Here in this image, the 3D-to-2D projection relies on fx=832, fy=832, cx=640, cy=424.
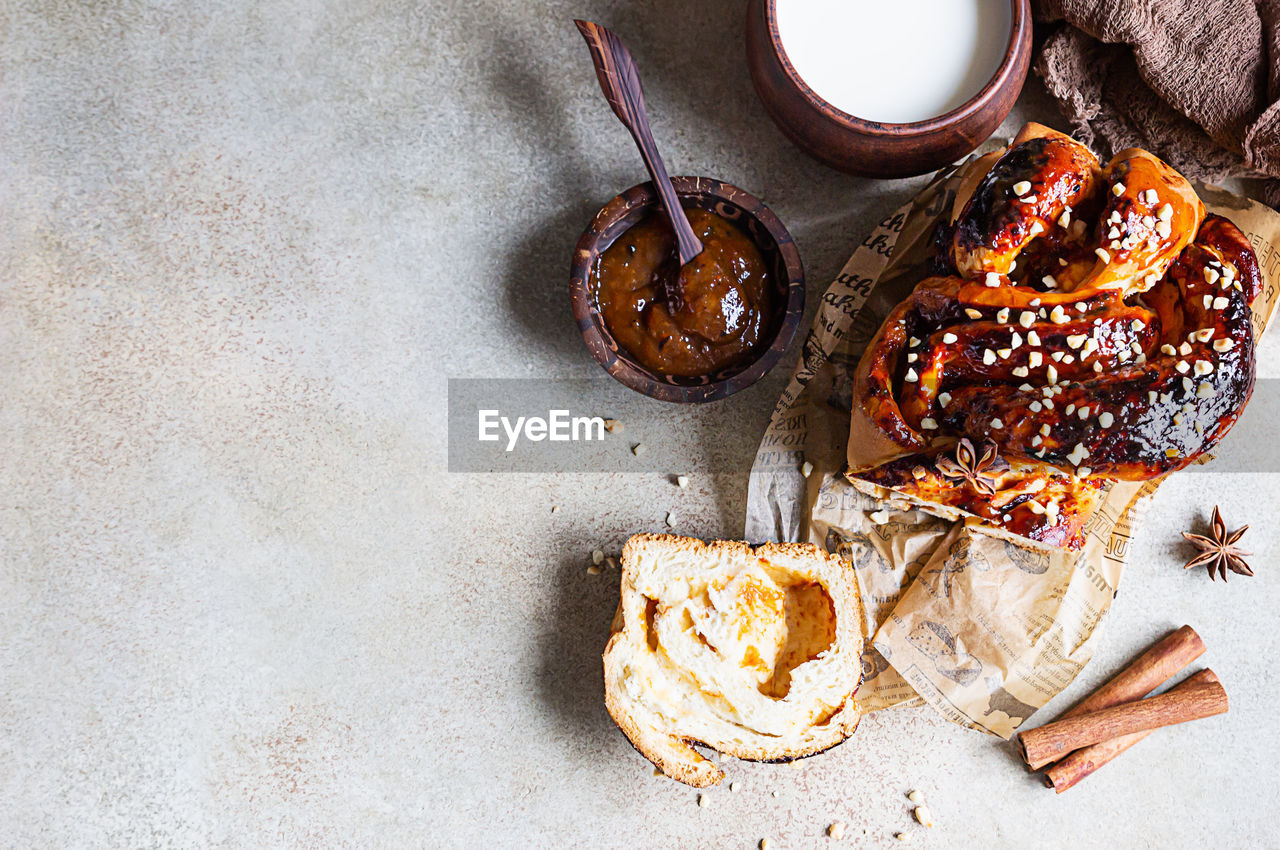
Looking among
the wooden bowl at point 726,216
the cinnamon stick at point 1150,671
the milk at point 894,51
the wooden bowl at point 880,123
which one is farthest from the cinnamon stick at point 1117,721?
the milk at point 894,51

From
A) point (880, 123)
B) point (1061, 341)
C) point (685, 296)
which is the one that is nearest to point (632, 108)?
point (685, 296)

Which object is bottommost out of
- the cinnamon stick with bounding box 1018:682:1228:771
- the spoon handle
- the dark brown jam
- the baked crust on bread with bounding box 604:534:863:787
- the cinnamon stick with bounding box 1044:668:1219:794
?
the cinnamon stick with bounding box 1044:668:1219:794

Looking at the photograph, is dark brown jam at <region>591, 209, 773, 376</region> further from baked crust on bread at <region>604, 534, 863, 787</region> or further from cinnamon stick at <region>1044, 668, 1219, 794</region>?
cinnamon stick at <region>1044, 668, 1219, 794</region>

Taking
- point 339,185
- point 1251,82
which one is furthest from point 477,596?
point 1251,82

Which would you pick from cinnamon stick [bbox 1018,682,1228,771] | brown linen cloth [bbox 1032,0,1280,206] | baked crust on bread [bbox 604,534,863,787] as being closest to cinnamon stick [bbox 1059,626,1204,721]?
cinnamon stick [bbox 1018,682,1228,771]

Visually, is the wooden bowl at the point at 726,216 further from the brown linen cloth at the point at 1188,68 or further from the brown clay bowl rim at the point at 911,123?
the brown linen cloth at the point at 1188,68
